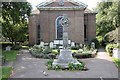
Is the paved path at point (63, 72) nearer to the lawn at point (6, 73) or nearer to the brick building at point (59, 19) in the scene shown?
the lawn at point (6, 73)

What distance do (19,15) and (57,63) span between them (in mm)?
15051

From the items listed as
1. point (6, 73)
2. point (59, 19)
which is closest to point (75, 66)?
point (6, 73)

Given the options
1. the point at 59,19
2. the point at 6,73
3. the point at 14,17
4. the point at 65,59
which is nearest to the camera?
the point at 6,73

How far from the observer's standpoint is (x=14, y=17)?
34.2 metres

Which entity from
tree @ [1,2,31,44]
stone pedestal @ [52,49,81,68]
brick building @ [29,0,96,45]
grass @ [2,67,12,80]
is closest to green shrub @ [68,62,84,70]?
stone pedestal @ [52,49,81,68]

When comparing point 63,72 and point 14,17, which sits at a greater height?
point 14,17

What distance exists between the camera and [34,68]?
21.2 metres

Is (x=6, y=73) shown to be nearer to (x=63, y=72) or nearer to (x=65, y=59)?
(x=63, y=72)

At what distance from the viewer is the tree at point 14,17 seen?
34.2 m

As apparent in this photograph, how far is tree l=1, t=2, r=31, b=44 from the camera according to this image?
112 feet

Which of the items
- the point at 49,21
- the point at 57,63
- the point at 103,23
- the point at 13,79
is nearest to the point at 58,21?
the point at 49,21

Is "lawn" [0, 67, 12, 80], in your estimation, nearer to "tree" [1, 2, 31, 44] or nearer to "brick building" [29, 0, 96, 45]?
"tree" [1, 2, 31, 44]

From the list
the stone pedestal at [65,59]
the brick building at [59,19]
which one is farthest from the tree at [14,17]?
the stone pedestal at [65,59]

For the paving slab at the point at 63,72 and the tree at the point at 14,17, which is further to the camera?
the tree at the point at 14,17
